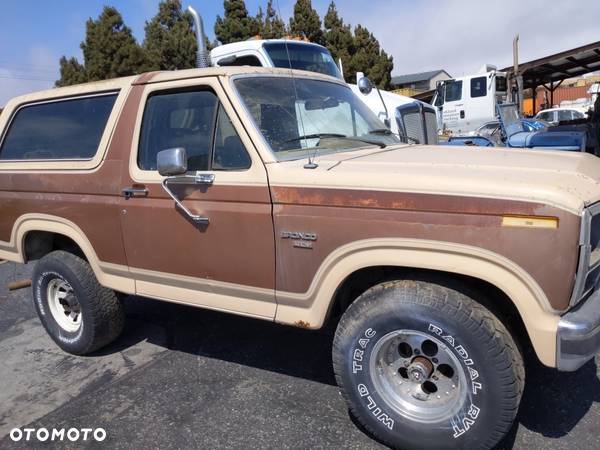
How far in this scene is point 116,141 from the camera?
359 cm

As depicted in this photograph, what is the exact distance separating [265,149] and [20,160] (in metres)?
2.45

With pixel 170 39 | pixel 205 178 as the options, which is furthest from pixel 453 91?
pixel 205 178

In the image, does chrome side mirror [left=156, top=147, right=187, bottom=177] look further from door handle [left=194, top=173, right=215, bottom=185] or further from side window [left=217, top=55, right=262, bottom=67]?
side window [left=217, top=55, right=262, bottom=67]

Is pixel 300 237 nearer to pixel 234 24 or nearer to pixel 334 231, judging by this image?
pixel 334 231

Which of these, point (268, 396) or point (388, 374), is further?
point (268, 396)

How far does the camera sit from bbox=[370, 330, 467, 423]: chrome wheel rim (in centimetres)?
263

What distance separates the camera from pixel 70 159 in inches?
153

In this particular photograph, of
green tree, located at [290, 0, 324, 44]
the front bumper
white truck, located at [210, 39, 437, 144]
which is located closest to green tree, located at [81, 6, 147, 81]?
green tree, located at [290, 0, 324, 44]

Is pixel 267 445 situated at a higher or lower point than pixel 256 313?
lower

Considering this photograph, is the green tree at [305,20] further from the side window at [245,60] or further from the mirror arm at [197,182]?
the mirror arm at [197,182]

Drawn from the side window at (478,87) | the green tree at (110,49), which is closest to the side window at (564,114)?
the side window at (478,87)

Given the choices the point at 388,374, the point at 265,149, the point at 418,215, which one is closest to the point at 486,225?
the point at 418,215

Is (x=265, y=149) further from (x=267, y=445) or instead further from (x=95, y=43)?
(x=95, y=43)

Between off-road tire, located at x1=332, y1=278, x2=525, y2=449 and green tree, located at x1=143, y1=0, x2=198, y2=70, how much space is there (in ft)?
73.2
